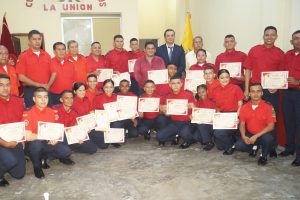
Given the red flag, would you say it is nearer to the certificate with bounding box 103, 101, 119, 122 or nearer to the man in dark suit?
the certificate with bounding box 103, 101, 119, 122

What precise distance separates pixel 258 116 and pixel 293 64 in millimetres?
855

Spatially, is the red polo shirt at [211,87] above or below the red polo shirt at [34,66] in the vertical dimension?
below

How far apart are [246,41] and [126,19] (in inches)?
158

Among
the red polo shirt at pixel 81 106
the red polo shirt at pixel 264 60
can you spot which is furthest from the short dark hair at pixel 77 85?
the red polo shirt at pixel 264 60

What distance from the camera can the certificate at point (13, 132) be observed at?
3.76 metres

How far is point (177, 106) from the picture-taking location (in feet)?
17.1

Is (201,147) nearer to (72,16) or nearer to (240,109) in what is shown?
(240,109)

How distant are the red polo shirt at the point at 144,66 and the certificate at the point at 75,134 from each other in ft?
5.50

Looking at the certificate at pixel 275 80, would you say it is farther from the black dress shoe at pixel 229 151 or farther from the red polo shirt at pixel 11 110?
the red polo shirt at pixel 11 110

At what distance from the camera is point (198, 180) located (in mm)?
3721

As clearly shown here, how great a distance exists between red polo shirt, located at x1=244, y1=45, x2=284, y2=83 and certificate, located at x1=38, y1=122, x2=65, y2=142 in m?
2.97

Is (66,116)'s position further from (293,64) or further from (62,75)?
(293,64)

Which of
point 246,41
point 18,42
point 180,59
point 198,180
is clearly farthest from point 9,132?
point 18,42

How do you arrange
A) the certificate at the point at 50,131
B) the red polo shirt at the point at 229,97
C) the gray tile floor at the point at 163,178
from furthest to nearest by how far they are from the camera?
the red polo shirt at the point at 229,97 → the certificate at the point at 50,131 → the gray tile floor at the point at 163,178
